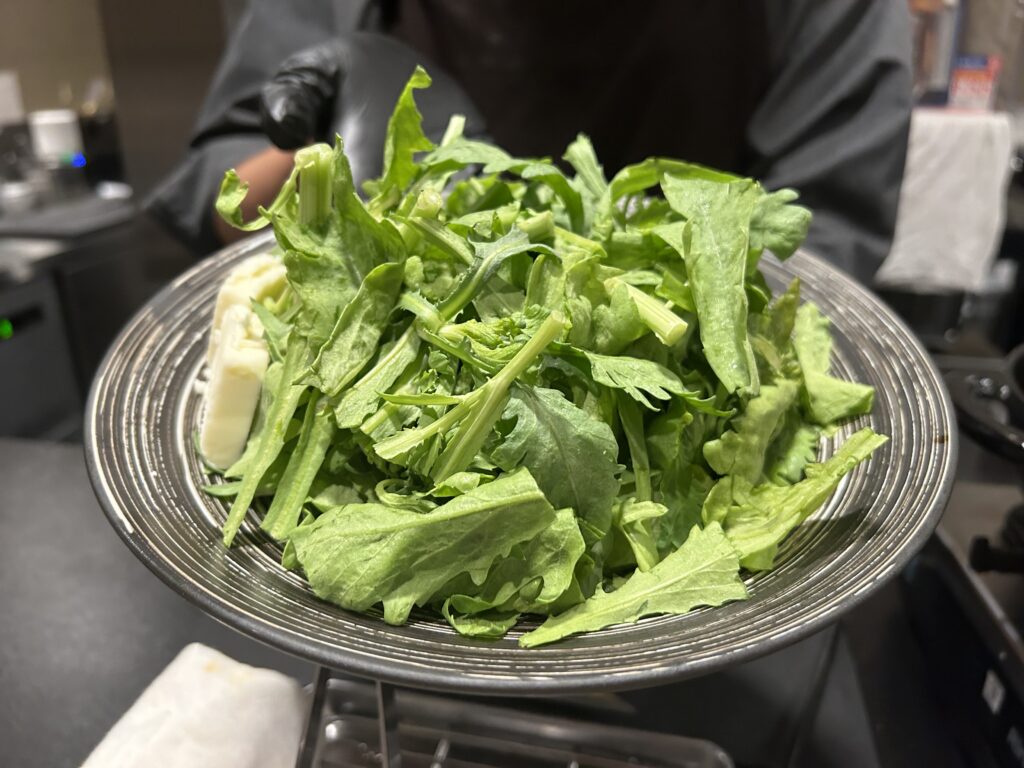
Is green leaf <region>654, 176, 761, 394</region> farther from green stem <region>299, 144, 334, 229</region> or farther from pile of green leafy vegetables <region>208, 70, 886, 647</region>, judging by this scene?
green stem <region>299, 144, 334, 229</region>

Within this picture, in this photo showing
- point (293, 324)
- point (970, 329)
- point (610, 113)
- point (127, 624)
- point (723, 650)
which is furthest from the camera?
point (970, 329)

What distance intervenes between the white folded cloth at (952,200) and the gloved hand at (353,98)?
1.42 m

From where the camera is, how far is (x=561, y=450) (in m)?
0.41

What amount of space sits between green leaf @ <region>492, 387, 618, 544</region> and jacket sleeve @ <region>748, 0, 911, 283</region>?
0.81 m

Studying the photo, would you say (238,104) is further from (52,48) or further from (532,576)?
(52,48)

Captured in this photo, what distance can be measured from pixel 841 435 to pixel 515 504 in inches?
10.3

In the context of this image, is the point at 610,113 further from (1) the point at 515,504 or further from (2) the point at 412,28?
(1) the point at 515,504

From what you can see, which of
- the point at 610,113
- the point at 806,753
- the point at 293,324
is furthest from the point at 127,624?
the point at 610,113

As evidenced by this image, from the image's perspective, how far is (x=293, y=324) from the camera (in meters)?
0.52

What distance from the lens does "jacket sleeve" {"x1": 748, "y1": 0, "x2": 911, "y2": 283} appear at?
1.12 m

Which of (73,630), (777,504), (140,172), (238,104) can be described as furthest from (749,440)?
(140,172)

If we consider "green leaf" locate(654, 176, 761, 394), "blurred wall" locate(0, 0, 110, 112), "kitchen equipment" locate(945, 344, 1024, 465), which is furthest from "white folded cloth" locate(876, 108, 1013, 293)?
"blurred wall" locate(0, 0, 110, 112)

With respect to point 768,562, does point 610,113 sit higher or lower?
higher

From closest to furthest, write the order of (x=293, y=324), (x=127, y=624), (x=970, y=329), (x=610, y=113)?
(x=293, y=324) → (x=127, y=624) → (x=610, y=113) → (x=970, y=329)
